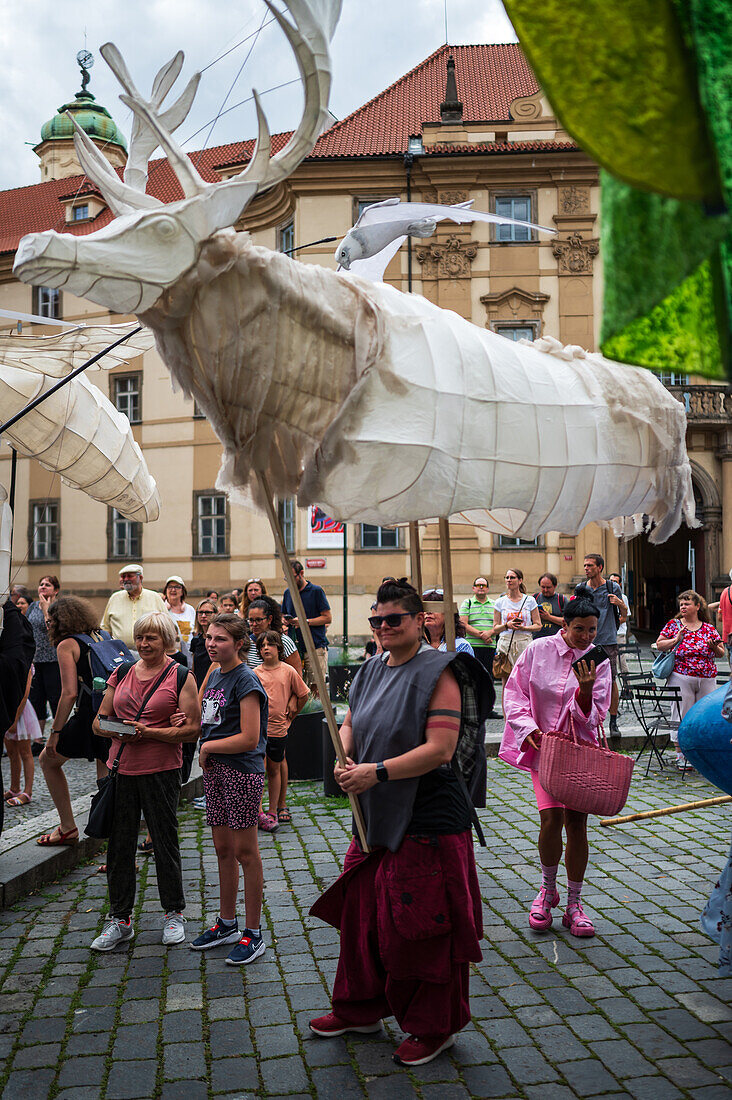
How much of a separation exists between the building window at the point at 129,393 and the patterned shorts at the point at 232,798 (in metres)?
23.9

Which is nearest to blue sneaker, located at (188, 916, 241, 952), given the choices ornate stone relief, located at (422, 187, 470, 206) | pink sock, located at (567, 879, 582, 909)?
pink sock, located at (567, 879, 582, 909)

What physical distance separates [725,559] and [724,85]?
2465 centimetres

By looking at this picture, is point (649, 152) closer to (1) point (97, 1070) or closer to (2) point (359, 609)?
(1) point (97, 1070)

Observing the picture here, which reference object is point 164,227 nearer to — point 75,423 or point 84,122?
point 75,423

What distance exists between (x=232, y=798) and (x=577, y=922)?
6.18 ft

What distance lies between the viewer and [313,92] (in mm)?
2754

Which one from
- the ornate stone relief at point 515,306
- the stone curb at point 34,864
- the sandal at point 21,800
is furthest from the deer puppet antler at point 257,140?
the ornate stone relief at point 515,306

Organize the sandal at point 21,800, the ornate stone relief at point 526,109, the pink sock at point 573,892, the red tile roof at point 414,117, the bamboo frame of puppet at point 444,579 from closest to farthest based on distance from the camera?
the bamboo frame of puppet at point 444,579 < the pink sock at point 573,892 < the sandal at point 21,800 < the red tile roof at point 414,117 < the ornate stone relief at point 526,109

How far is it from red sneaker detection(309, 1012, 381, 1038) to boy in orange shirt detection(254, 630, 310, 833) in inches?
126

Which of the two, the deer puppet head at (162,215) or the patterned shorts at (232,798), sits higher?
the deer puppet head at (162,215)

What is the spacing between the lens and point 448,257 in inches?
944

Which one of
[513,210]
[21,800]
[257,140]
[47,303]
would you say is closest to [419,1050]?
[257,140]

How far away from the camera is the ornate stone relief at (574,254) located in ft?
77.4

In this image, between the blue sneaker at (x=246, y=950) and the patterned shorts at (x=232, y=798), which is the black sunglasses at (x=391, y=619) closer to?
the patterned shorts at (x=232, y=798)
